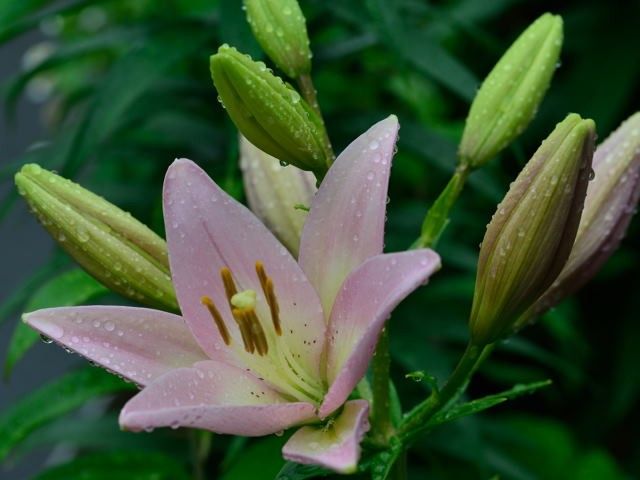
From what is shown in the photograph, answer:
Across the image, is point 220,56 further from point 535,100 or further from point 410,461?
point 410,461

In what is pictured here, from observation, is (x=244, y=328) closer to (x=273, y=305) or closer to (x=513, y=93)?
(x=273, y=305)

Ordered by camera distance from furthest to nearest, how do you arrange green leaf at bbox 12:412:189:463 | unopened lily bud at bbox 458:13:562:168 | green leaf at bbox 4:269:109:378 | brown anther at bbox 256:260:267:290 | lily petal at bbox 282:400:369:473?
green leaf at bbox 12:412:189:463 < green leaf at bbox 4:269:109:378 < unopened lily bud at bbox 458:13:562:168 < brown anther at bbox 256:260:267:290 < lily petal at bbox 282:400:369:473

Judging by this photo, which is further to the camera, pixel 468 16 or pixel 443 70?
pixel 468 16

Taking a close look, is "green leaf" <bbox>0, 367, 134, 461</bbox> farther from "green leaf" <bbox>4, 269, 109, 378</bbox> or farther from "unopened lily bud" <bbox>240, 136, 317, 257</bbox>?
"unopened lily bud" <bbox>240, 136, 317, 257</bbox>

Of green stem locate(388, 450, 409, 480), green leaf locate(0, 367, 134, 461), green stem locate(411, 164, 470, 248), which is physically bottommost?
green leaf locate(0, 367, 134, 461)

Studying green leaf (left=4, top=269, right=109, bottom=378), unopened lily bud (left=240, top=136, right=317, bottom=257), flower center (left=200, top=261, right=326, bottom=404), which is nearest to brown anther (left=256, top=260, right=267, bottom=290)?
flower center (left=200, top=261, right=326, bottom=404)

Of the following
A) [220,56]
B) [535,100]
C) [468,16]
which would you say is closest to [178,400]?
[220,56]

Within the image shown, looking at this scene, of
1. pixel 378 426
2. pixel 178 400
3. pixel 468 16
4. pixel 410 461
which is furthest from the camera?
pixel 468 16

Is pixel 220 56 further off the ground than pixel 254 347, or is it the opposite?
pixel 220 56
